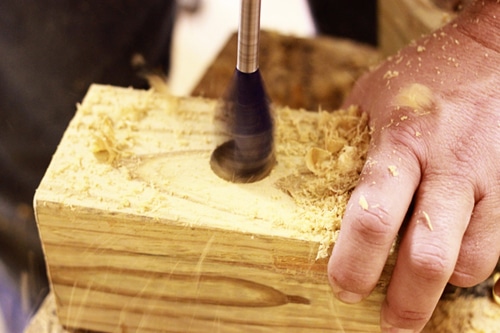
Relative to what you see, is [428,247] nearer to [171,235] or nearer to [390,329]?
→ [390,329]

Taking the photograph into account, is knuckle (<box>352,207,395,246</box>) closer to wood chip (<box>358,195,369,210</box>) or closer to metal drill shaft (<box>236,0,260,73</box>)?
wood chip (<box>358,195,369,210</box>)

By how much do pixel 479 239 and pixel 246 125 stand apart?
323 mm

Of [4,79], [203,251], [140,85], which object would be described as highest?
[203,251]

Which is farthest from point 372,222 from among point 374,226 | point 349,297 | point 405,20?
point 405,20

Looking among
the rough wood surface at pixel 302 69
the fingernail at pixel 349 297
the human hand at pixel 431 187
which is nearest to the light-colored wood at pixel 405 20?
the rough wood surface at pixel 302 69

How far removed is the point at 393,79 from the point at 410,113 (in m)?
0.09

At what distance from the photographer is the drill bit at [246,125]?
69 cm

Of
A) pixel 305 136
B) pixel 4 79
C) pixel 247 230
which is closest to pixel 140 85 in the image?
pixel 4 79

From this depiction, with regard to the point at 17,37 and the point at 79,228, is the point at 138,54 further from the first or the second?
the point at 79,228

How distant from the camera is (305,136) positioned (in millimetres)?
843

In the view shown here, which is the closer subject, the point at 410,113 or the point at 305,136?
the point at 410,113

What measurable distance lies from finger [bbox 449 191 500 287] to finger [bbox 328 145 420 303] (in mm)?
92

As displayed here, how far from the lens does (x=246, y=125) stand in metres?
0.74

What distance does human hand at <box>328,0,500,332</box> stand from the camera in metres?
0.65
